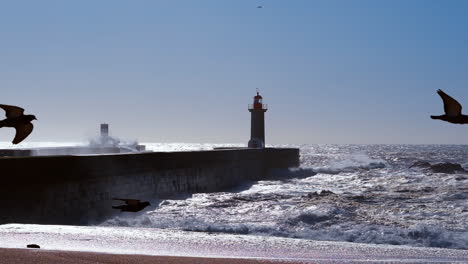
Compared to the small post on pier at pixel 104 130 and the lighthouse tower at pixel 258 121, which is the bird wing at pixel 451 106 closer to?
the lighthouse tower at pixel 258 121

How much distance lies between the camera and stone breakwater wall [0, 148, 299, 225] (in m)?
11.8

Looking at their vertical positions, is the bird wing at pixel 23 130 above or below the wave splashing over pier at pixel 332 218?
above

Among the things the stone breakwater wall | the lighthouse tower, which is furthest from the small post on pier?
the stone breakwater wall

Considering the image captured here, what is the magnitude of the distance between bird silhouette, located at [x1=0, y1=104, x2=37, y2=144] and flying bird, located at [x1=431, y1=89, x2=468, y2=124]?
1950 mm

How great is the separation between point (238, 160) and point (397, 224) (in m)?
19.3

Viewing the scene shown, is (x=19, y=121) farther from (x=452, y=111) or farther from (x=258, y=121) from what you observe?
(x=258, y=121)

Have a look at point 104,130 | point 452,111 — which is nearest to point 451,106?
point 452,111

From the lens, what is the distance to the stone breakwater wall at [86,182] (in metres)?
11.8

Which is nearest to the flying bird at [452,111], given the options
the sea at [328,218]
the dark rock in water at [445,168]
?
the sea at [328,218]

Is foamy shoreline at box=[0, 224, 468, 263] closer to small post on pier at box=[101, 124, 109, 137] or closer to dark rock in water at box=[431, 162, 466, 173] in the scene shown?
dark rock in water at box=[431, 162, 466, 173]

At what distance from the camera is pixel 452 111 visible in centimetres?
282

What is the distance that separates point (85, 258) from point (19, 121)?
10.9 ft

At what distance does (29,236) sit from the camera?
26.9 feet

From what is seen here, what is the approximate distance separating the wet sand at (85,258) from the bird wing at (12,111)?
2.96 metres
